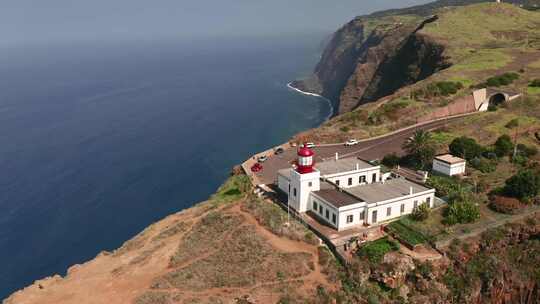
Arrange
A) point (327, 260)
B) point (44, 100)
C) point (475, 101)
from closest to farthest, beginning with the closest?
point (327, 260), point (475, 101), point (44, 100)

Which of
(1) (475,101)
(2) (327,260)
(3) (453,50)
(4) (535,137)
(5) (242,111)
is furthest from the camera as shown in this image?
(5) (242,111)

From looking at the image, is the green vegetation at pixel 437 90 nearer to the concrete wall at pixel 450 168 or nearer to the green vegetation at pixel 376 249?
the concrete wall at pixel 450 168

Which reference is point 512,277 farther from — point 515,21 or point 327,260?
point 515,21

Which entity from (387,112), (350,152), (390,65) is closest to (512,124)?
(387,112)

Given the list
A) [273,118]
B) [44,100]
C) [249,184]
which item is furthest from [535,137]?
[44,100]

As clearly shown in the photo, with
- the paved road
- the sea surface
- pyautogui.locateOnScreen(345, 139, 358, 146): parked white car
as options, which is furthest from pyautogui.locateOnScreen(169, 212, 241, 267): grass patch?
the sea surface

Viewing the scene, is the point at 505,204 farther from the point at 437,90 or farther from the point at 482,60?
the point at 482,60
